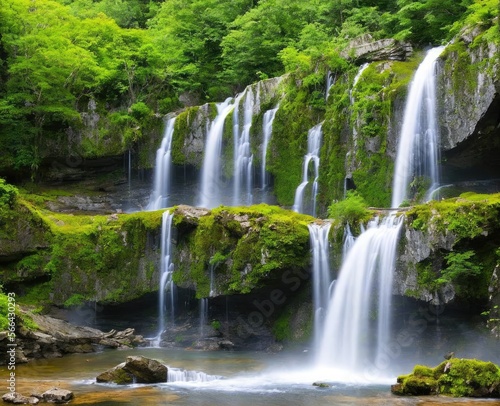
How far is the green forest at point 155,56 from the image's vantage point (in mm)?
27734

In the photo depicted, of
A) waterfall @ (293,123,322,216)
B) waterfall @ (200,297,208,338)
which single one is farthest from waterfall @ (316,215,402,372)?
waterfall @ (293,123,322,216)

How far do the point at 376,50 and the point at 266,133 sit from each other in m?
5.81

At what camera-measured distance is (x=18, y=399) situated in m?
11.6

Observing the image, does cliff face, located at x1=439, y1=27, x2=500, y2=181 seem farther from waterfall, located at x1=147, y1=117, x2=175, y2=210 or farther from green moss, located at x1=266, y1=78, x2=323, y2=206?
waterfall, located at x1=147, y1=117, x2=175, y2=210

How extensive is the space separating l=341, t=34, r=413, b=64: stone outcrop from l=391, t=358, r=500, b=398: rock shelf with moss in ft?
49.2

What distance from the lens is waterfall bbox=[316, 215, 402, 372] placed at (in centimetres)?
1703

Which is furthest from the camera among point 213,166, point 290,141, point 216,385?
point 213,166

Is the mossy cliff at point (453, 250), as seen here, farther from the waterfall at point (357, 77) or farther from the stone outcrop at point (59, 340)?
the stone outcrop at point (59, 340)

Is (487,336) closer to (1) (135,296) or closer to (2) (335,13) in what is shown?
(1) (135,296)

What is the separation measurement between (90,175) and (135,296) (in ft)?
32.7

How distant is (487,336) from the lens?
51.9 feet

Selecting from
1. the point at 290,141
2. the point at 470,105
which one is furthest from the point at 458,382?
the point at 290,141

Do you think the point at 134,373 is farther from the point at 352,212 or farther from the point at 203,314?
the point at 352,212

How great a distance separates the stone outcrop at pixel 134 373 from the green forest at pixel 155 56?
15.0 m
